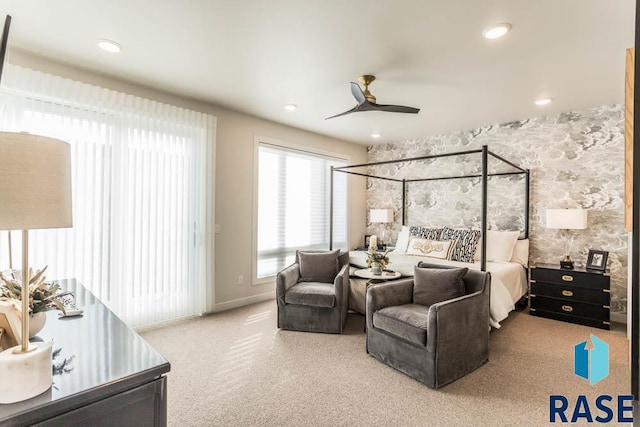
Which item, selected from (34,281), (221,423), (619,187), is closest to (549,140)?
(619,187)

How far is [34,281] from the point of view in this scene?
130 cm

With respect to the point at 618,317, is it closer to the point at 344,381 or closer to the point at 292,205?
the point at 344,381

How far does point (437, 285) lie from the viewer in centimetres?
287

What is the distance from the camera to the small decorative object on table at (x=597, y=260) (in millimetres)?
3703

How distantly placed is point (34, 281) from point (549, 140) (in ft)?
17.3

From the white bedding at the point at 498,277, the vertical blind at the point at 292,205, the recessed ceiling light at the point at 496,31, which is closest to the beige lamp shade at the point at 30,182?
the recessed ceiling light at the point at 496,31

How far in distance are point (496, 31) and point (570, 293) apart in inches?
122

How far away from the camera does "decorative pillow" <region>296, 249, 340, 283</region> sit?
388 cm

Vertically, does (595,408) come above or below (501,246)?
below

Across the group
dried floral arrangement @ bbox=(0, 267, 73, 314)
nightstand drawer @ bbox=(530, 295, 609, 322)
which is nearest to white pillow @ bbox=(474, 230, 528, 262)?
nightstand drawer @ bbox=(530, 295, 609, 322)

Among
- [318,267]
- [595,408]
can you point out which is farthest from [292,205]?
[595,408]

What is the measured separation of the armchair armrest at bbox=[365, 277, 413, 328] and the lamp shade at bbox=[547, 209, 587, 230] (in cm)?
221

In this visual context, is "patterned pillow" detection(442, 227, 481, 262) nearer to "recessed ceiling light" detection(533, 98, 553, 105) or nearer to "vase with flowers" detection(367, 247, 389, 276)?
"vase with flowers" detection(367, 247, 389, 276)

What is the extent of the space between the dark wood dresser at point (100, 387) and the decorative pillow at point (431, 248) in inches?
158
